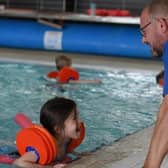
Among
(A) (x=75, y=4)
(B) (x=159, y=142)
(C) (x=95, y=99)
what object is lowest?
(C) (x=95, y=99)

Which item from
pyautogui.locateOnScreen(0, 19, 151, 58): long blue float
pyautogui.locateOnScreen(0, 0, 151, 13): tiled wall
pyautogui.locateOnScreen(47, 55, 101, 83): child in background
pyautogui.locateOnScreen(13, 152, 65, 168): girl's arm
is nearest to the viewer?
pyautogui.locateOnScreen(13, 152, 65, 168): girl's arm

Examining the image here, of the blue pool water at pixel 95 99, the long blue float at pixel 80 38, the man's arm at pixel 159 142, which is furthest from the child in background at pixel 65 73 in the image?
the man's arm at pixel 159 142

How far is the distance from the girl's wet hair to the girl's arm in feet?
0.71

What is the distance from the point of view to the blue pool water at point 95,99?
16.5ft

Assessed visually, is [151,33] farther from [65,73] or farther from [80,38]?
[80,38]

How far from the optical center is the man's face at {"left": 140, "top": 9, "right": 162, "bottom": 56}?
251cm

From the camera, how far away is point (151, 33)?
252 cm

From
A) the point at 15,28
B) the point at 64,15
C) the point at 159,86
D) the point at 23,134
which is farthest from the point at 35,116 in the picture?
the point at 15,28

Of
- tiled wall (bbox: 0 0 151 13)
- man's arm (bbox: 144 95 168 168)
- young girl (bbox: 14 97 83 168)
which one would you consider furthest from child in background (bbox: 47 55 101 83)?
tiled wall (bbox: 0 0 151 13)

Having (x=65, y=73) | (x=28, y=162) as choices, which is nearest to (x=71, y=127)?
(x=28, y=162)

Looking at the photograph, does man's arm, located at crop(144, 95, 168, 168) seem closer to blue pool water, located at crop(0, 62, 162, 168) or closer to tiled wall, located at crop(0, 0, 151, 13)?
blue pool water, located at crop(0, 62, 162, 168)

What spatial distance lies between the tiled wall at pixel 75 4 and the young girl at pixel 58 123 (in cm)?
871

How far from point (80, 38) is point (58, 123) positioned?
706cm

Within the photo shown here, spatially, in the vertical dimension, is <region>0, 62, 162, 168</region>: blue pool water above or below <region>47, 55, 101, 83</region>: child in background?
below
